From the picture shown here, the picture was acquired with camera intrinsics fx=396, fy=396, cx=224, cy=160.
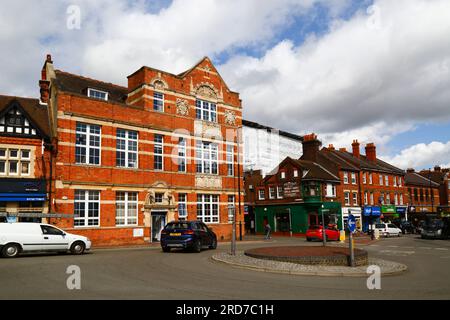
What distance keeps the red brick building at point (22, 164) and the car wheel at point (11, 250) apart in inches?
220

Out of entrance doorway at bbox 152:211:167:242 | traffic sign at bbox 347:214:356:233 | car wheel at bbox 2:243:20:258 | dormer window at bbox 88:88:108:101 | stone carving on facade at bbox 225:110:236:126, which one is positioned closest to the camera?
traffic sign at bbox 347:214:356:233

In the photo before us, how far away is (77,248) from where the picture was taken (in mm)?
19062

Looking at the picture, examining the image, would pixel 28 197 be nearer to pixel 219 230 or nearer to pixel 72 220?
pixel 72 220

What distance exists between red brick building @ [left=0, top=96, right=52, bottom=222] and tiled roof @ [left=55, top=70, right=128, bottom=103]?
137 inches

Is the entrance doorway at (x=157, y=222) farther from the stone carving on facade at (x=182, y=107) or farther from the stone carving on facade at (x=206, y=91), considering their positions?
the stone carving on facade at (x=206, y=91)

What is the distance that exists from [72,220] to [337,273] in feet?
57.4

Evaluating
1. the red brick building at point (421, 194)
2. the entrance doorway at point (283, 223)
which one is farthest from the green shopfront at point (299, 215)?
the red brick building at point (421, 194)

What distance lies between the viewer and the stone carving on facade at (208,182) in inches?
1247

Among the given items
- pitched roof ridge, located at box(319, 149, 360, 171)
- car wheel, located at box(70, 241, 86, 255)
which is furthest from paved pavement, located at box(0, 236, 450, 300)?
pitched roof ridge, located at box(319, 149, 360, 171)

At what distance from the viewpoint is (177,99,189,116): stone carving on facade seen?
1222 inches

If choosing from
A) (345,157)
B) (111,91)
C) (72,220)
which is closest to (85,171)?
(72,220)

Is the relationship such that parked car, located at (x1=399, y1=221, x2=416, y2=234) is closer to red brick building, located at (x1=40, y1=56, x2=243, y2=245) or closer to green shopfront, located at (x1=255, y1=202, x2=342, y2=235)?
green shopfront, located at (x1=255, y1=202, x2=342, y2=235)

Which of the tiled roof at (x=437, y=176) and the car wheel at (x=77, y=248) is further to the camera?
the tiled roof at (x=437, y=176)

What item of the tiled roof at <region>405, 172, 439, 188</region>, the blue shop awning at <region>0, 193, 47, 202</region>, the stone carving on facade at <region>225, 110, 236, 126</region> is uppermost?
the stone carving on facade at <region>225, 110, 236, 126</region>
